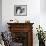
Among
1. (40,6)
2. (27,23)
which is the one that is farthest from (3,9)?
(40,6)

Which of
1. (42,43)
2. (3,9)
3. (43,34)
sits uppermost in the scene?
(3,9)

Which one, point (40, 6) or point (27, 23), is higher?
point (40, 6)

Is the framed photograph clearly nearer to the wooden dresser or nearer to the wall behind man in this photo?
the wall behind man

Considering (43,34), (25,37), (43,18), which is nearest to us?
(43,34)

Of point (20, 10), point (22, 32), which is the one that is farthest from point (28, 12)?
point (22, 32)

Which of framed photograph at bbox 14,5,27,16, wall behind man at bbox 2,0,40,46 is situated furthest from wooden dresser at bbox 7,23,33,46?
framed photograph at bbox 14,5,27,16

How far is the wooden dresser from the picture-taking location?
511cm

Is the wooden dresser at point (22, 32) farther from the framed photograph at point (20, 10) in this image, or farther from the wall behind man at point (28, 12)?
the framed photograph at point (20, 10)

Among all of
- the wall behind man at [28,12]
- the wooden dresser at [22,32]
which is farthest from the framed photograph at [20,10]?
the wooden dresser at [22,32]

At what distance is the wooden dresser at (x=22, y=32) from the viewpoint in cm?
511

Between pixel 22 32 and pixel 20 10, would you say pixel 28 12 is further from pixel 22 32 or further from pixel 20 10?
pixel 22 32

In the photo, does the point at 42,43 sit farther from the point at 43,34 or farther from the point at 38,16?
the point at 38,16

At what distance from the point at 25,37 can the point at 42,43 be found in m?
0.67

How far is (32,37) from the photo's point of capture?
5.25 m
